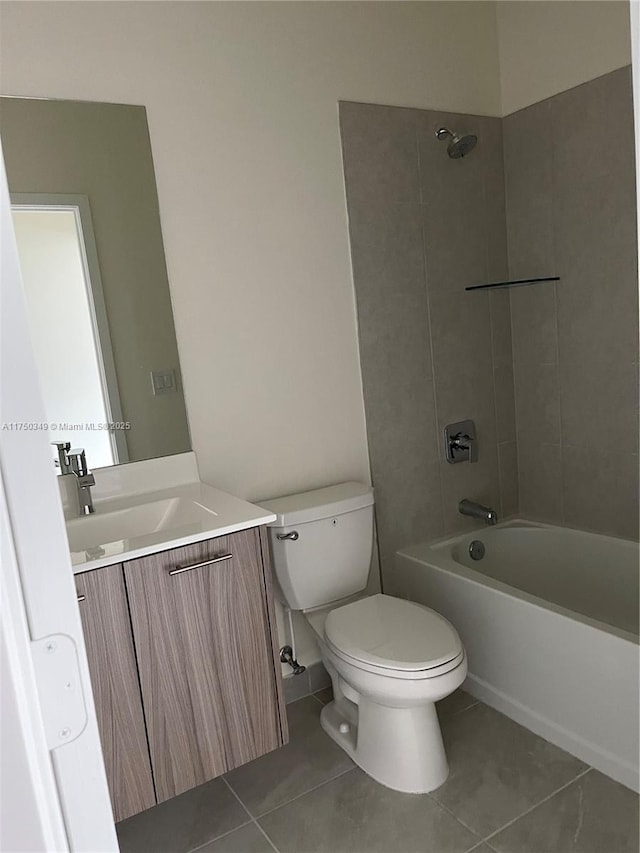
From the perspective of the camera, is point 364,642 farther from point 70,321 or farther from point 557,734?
point 70,321

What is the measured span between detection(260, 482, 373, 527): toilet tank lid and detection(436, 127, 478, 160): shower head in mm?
1289

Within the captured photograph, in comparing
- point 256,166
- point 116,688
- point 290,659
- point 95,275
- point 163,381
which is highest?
point 256,166

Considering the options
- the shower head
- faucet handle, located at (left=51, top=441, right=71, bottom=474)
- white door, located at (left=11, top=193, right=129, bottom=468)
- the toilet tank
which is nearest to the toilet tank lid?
the toilet tank

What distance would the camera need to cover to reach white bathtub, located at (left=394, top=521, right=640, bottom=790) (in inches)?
76.7

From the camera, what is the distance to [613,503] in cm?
263

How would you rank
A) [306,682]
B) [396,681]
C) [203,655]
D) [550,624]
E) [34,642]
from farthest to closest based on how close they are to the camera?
[306,682]
[550,624]
[396,681]
[203,655]
[34,642]

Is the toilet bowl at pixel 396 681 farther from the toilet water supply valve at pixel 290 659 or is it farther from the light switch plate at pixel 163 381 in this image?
the light switch plate at pixel 163 381

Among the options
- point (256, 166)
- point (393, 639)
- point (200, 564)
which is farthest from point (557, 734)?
point (256, 166)

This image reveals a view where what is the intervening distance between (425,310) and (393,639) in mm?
1265

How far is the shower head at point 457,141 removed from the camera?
→ 8.05 ft

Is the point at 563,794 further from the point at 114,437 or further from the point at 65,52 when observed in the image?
the point at 65,52

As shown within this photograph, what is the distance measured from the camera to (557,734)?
6.95 feet

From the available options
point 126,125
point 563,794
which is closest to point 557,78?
point 126,125

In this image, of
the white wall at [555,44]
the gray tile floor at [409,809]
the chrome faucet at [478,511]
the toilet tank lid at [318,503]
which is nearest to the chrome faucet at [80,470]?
the toilet tank lid at [318,503]
